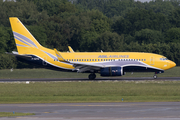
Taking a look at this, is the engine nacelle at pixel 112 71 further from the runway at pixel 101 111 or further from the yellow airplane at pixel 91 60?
the runway at pixel 101 111

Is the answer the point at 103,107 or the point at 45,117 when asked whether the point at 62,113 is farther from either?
the point at 103,107

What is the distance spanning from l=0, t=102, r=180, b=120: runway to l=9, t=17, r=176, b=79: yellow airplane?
23072 mm

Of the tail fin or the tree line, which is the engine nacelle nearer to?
the tail fin

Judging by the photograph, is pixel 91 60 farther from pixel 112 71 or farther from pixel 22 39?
pixel 22 39

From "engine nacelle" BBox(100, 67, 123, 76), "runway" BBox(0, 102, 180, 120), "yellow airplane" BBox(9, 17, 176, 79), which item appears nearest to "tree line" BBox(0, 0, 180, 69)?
"yellow airplane" BBox(9, 17, 176, 79)

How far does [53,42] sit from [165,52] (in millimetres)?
44265

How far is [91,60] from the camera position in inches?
1887

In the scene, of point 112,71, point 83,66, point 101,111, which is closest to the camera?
point 101,111

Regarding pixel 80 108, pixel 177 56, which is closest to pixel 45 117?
pixel 80 108

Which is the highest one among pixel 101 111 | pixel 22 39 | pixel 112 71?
pixel 22 39

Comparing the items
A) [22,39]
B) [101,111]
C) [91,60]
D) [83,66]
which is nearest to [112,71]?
[91,60]

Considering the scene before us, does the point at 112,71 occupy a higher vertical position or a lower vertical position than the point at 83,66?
lower

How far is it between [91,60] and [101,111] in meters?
27.8

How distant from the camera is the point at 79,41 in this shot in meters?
119
